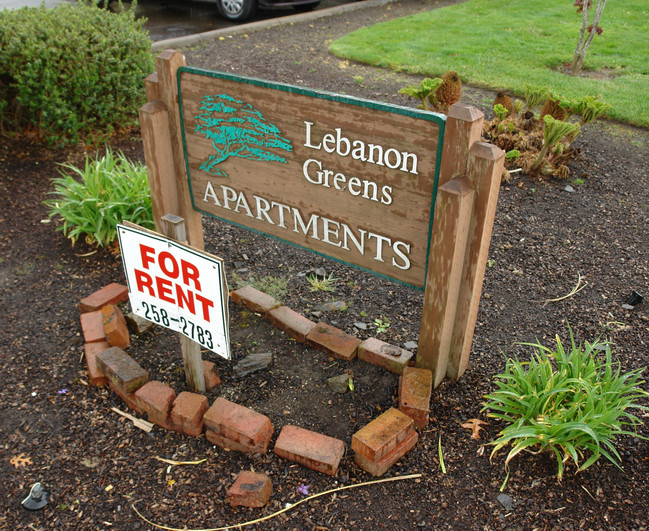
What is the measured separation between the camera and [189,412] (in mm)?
2393

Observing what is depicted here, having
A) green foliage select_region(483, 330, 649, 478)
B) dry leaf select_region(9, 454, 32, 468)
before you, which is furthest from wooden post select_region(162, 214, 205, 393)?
green foliage select_region(483, 330, 649, 478)

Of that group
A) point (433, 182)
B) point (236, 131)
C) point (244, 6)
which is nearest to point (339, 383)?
point (433, 182)

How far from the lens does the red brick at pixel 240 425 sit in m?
2.29

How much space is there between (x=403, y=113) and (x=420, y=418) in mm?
1221

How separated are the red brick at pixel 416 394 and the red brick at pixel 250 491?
64 centimetres

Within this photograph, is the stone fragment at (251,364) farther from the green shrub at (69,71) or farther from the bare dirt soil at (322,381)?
the green shrub at (69,71)

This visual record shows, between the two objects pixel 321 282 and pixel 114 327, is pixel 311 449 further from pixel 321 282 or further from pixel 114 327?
pixel 321 282

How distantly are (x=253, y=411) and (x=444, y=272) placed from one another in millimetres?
950

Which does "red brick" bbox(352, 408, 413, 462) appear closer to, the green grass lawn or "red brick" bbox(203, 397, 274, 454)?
"red brick" bbox(203, 397, 274, 454)

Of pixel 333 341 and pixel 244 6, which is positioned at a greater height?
pixel 244 6

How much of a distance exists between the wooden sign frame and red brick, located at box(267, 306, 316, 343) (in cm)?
46

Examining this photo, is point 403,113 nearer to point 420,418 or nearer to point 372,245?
point 372,245

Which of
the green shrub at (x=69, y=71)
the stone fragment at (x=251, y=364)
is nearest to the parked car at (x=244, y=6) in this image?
the green shrub at (x=69, y=71)

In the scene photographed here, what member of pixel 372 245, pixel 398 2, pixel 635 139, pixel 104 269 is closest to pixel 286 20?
pixel 398 2
